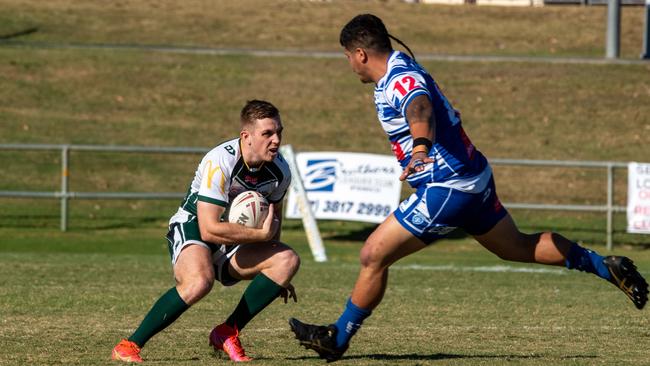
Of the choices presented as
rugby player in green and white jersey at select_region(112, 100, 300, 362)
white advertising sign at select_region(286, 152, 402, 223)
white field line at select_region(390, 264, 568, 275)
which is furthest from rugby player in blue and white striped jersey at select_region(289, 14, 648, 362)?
white advertising sign at select_region(286, 152, 402, 223)

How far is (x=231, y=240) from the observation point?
25.1 feet

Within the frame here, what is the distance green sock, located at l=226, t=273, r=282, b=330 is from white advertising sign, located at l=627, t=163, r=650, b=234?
1162 centimetres

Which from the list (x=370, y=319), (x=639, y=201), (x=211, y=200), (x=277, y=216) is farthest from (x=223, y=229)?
(x=639, y=201)

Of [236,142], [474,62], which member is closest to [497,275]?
[236,142]

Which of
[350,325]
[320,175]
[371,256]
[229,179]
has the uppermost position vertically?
[229,179]

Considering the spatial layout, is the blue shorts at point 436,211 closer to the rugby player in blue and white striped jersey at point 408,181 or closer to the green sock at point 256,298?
the rugby player in blue and white striped jersey at point 408,181

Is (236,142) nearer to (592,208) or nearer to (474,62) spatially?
(592,208)

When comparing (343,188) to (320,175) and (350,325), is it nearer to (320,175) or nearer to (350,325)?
(320,175)

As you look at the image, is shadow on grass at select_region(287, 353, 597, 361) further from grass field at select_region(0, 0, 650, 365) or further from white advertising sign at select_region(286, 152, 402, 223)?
white advertising sign at select_region(286, 152, 402, 223)

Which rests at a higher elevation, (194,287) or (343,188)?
(194,287)

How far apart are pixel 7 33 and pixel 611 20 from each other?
15.6m

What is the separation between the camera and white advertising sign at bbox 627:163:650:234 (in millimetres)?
18438

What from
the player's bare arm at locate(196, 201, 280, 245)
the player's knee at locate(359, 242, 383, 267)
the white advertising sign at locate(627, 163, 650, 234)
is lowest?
the white advertising sign at locate(627, 163, 650, 234)

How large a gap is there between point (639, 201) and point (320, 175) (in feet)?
15.9
